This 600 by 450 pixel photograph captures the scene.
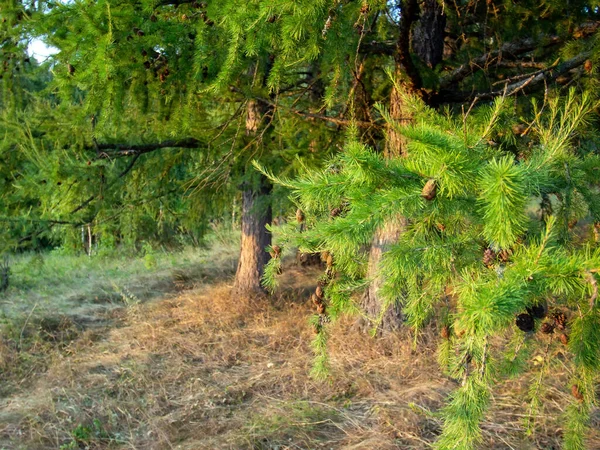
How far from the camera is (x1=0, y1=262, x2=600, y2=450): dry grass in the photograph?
353 cm

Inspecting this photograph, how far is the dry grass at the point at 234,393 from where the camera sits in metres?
3.53

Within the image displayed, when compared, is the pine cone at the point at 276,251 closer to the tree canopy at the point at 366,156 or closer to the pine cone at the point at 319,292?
the tree canopy at the point at 366,156

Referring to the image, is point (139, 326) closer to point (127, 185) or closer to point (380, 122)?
point (127, 185)

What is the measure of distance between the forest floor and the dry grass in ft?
0.04

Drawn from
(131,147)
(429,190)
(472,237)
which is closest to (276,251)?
(472,237)

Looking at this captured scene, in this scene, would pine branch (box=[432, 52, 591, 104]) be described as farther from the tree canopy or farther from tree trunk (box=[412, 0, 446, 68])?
tree trunk (box=[412, 0, 446, 68])

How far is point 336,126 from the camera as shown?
5.28 metres

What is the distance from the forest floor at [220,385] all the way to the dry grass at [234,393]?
1 cm

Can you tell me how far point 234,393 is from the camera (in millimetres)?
4297

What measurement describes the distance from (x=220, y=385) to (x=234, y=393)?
0.70 feet

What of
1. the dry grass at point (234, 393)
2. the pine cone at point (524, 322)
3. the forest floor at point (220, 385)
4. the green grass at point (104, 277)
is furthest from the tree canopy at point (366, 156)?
the green grass at point (104, 277)

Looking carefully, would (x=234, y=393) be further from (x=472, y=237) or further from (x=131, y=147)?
(x=472, y=237)

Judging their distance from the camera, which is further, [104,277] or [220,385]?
[104,277]

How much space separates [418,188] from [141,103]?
266 cm
